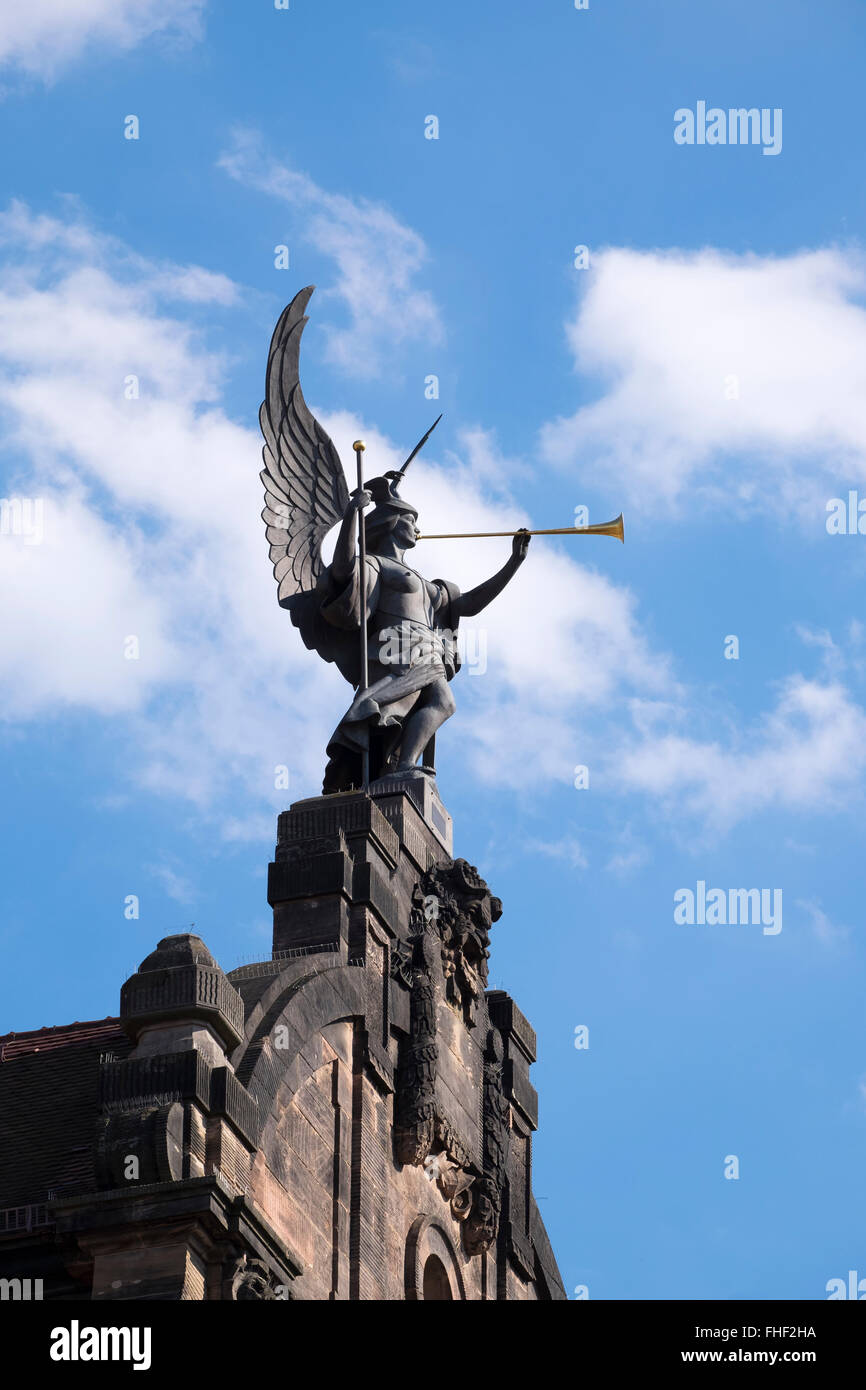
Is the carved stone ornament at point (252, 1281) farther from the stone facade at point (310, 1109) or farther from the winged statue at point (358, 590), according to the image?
the winged statue at point (358, 590)

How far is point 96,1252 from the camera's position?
3031 centimetres

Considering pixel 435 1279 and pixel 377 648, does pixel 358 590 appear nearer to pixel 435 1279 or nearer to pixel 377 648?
pixel 377 648

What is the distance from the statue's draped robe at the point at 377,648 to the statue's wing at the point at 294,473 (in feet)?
1.74

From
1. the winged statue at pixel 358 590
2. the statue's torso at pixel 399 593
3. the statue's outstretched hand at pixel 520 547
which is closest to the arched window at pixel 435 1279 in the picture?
the winged statue at pixel 358 590

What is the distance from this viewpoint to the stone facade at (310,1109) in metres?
30.5

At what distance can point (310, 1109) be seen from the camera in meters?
35.3

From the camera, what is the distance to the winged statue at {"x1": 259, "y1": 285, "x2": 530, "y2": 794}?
42375 mm

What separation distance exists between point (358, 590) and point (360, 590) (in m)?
0.03

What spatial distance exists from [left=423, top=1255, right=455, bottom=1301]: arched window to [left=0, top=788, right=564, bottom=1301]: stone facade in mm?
34

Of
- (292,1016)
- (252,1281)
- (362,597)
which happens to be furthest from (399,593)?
(252,1281)

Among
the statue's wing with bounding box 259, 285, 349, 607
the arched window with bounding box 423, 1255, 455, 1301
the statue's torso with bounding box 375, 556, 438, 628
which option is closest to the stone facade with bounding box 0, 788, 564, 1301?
the arched window with bounding box 423, 1255, 455, 1301
